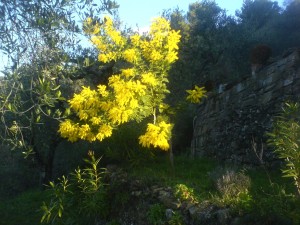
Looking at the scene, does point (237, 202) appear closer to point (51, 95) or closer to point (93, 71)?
point (51, 95)

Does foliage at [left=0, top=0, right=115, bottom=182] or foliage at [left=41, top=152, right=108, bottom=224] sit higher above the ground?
foliage at [left=0, top=0, right=115, bottom=182]

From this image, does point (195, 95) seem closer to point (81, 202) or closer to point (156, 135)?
point (156, 135)

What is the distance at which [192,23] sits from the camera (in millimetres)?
24031

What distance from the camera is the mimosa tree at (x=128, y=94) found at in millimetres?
9055

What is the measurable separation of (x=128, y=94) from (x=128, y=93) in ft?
0.08

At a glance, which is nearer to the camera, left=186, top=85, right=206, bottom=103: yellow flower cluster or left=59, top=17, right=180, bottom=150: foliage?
Result: left=59, top=17, right=180, bottom=150: foliage

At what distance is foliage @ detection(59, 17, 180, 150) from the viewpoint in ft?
29.7

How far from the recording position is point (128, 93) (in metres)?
8.91

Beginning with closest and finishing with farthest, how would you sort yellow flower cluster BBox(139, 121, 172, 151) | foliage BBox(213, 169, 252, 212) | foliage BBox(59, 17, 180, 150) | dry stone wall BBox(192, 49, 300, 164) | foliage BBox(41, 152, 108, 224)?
foliage BBox(213, 169, 252, 212) → yellow flower cluster BBox(139, 121, 172, 151) → foliage BBox(59, 17, 180, 150) → foliage BBox(41, 152, 108, 224) → dry stone wall BBox(192, 49, 300, 164)

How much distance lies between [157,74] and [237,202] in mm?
4415

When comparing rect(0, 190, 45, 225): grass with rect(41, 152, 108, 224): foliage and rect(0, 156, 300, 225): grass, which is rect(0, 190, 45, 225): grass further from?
rect(41, 152, 108, 224): foliage

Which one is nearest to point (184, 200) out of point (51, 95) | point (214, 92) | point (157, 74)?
point (157, 74)

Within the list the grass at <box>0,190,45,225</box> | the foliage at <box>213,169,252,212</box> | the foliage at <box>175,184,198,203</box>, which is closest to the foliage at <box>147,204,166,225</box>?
the foliage at <box>175,184,198,203</box>

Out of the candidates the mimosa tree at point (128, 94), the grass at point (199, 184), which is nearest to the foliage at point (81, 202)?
the mimosa tree at point (128, 94)
